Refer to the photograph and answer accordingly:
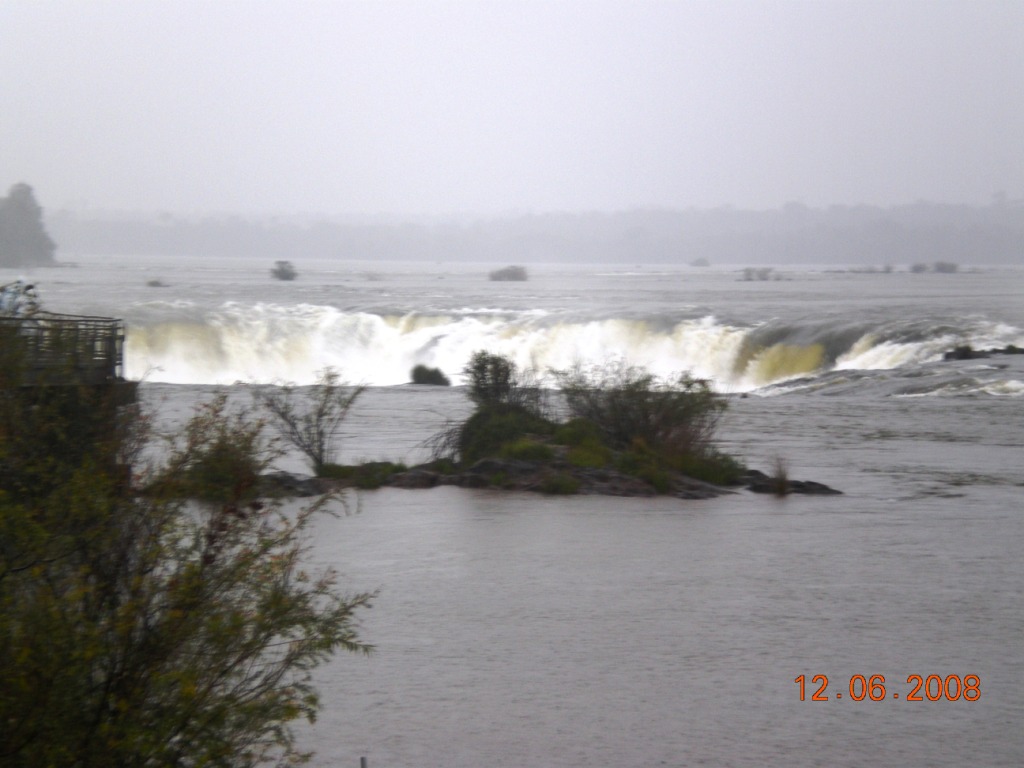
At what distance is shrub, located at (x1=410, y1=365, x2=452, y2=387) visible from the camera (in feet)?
141

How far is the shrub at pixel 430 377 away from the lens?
1690 inches

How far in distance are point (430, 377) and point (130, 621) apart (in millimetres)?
38925

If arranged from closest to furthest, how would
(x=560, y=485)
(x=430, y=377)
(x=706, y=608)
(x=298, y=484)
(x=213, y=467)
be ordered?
(x=213, y=467) < (x=706, y=608) < (x=298, y=484) < (x=560, y=485) < (x=430, y=377)

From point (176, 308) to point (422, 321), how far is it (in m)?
11.9

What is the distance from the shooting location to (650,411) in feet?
65.1

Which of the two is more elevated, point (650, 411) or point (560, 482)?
point (650, 411)

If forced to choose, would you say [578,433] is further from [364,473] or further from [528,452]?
[364,473]

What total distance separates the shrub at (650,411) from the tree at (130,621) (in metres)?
14.6

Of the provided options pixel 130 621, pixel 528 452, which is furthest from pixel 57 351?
pixel 528 452

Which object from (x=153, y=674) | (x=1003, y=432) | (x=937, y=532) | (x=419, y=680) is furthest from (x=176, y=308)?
(x=153, y=674)

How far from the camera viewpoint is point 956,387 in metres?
34.2

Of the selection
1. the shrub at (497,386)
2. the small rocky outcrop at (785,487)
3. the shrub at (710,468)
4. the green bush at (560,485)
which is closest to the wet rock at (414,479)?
the green bush at (560,485)

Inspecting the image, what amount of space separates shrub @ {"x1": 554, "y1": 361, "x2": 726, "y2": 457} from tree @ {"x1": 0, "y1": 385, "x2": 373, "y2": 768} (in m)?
14.6

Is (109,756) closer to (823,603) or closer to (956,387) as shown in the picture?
(823,603)
